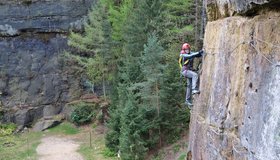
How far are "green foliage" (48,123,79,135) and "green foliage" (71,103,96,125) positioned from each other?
54 cm

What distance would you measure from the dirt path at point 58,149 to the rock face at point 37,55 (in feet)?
17.8

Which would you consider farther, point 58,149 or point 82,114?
point 82,114

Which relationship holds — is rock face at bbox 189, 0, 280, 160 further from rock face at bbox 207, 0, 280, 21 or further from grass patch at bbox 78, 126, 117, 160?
grass patch at bbox 78, 126, 117, 160

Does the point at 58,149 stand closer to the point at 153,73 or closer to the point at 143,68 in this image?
the point at 143,68

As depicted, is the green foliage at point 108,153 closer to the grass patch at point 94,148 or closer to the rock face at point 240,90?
the grass patch at point 94,148

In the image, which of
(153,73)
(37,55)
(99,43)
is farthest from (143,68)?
(37,55)

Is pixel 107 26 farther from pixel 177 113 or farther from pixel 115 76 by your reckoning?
pixel 177 113

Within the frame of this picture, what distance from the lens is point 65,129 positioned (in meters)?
25.8

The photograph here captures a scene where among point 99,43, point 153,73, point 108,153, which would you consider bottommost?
point 108,153

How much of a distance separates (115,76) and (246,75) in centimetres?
1761

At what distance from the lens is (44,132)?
2547cm

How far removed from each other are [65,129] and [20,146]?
4050 millimetres

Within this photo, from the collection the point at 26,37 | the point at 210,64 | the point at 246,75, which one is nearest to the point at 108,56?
the point at 26,37

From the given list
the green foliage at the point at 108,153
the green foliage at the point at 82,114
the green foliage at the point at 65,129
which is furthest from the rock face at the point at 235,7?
the green foliage at the point at 82,114
